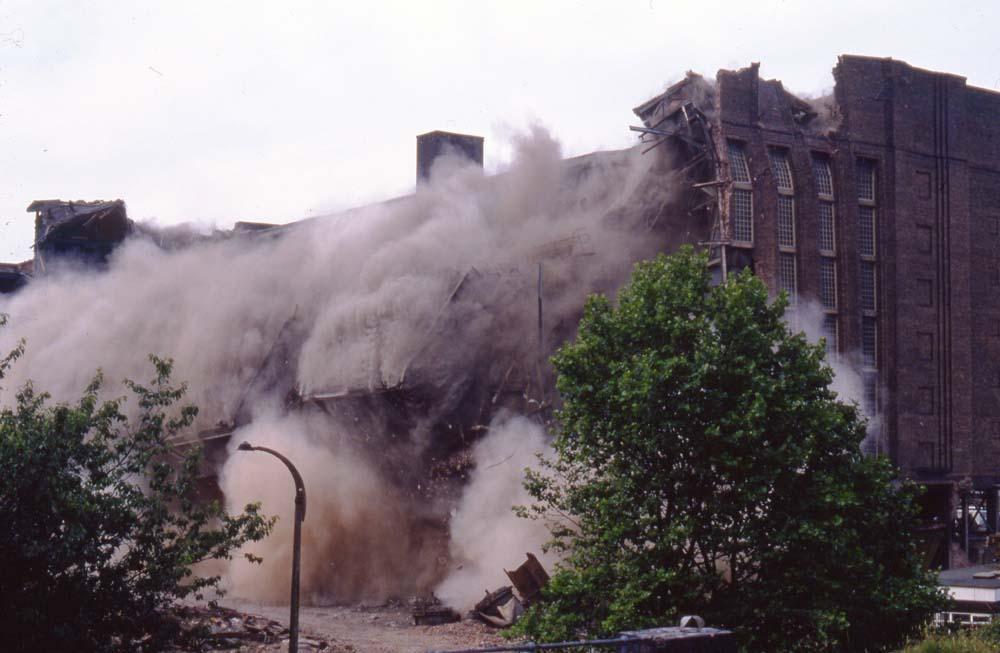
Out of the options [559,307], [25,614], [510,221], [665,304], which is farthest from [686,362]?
[510,221]

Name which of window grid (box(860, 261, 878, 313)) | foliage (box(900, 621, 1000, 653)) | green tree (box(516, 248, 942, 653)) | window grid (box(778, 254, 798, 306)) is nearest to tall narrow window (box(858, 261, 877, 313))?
window grid (box(860, 261, 878, 313))

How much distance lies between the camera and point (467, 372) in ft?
118

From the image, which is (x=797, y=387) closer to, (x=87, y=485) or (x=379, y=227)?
(x=87, y=485)

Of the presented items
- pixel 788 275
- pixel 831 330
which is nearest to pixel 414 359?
pixel 788 275

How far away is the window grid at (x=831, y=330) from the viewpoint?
37.5 m

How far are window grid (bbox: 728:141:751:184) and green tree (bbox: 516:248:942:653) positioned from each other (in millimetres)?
14536

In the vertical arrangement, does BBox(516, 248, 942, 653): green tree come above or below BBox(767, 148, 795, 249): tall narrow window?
below

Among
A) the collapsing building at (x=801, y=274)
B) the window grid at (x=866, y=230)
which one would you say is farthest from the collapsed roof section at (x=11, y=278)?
the window grid at (x=866, y=230)

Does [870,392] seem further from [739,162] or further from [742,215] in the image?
[739,162]

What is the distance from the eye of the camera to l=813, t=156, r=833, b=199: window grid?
3822cm

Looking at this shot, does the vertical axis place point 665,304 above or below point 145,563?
above

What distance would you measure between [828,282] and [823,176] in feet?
11.5

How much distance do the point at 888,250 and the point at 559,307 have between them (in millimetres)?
11865

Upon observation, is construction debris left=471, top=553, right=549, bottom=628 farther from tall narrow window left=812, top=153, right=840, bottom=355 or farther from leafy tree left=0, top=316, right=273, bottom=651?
tall narrow window left=812, top=153, right=840, bottom=355
